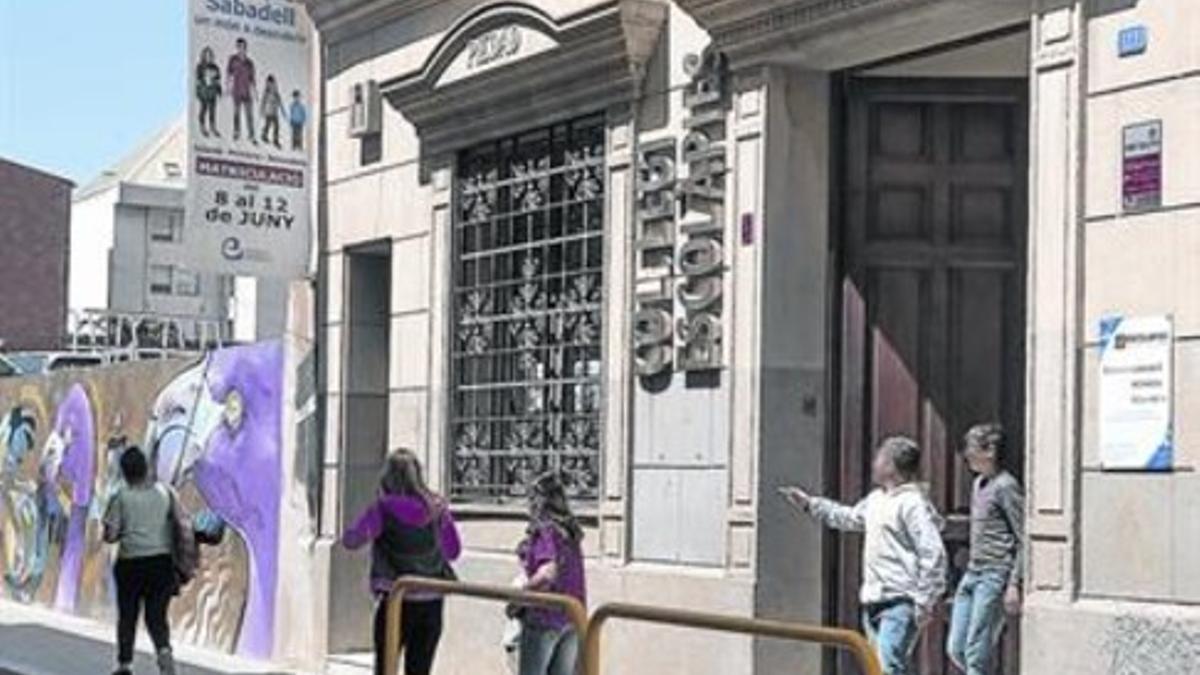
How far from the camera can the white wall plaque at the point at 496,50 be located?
1310 cm

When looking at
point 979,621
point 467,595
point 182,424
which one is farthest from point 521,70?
point 182,424

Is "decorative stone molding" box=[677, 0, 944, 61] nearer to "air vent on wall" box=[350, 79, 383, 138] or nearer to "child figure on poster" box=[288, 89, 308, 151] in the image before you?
"air vent on wall" box=[350, 79, 383, 138]

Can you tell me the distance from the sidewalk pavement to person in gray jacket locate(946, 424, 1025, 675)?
6939mm

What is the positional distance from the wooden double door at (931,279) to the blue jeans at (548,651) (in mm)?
1749

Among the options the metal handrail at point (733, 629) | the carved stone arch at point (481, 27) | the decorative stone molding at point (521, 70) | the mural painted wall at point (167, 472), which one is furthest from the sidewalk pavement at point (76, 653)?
the metal handrail at point (733, 629)

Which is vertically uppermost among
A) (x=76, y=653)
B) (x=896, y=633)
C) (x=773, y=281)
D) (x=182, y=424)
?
(x=773, y=281)

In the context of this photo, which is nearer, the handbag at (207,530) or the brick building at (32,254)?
the handbag at (207,530)

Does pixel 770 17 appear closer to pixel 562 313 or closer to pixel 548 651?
pixel 562 313

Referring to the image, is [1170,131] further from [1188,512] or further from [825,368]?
[825,368]

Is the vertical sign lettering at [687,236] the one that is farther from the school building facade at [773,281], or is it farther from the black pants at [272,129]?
the black pants at [272,129]

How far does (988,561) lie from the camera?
9562 mm

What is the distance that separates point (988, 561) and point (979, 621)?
28 centimetres

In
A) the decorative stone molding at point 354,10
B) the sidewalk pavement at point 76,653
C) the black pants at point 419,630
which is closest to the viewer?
the black pants at point 419,630

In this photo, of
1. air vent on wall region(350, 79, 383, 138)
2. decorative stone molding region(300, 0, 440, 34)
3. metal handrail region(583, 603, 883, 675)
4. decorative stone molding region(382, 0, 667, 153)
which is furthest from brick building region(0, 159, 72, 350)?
metal handrail region(583, 603, 883, 675)
